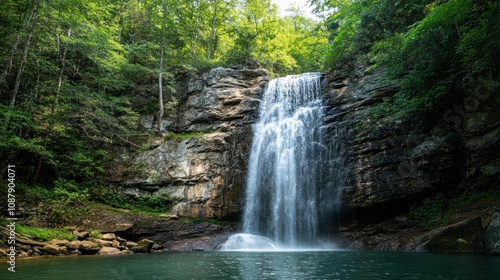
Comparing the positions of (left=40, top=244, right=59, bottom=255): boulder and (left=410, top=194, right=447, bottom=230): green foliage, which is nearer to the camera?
(left=40, top=244, right=59, bottom=255): boulder

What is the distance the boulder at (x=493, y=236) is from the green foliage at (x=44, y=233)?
14.1 m

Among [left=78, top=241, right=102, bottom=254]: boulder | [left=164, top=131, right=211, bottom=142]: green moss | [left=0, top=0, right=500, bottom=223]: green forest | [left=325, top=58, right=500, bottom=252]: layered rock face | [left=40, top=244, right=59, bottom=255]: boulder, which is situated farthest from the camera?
[left=164, top=131, right=211, bottom=142]: green moss

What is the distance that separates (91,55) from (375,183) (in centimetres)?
1502

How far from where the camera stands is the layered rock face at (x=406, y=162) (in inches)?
479

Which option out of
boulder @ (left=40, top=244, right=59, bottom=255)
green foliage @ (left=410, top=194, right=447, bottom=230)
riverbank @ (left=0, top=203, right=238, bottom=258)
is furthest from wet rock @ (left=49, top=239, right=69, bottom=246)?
green foliage @ (left=410, top=194, right=447, bottom=230)

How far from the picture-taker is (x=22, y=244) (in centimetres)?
1023

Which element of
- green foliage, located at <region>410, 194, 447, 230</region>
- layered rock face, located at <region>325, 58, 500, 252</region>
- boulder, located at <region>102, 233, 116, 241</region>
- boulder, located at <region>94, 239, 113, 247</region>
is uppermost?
layered rock face, located at <region>325, 58, 500, 252</region>

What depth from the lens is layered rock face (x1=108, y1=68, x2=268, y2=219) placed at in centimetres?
1614

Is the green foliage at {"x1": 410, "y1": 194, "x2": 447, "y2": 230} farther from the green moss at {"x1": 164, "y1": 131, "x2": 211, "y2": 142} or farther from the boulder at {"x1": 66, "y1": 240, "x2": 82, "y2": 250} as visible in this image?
the boulder at {"x1": 66, "y1": 240, "x2": 82, "y2": 250}

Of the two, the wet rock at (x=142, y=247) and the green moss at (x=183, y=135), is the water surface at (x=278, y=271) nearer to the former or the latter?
the wet rock at (x=142, y=247)

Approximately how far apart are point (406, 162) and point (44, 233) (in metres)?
14.6

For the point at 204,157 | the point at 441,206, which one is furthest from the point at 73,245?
the point at 441,206

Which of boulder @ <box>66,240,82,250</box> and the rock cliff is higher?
the rock cliff

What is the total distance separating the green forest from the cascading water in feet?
11.5
